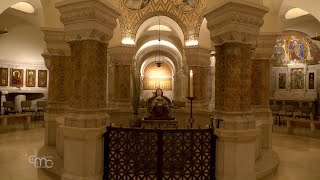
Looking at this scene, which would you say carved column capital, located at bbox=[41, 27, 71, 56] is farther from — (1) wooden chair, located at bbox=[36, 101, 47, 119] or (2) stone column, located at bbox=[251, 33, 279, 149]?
(1) wooden chair, located at bbox=[36, 101, 47, 119]

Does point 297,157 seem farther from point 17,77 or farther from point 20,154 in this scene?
point 17,77

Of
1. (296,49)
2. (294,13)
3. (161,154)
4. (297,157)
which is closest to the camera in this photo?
(161,154)

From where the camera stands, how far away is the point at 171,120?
258 inches

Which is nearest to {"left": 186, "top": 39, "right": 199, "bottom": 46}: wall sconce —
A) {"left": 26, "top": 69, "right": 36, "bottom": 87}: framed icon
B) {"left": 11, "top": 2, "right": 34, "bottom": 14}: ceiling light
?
{"left": 11, "top": 2, "right": 34, "bottom": 14}: ceiling light

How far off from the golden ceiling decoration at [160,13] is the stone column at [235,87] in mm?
5964

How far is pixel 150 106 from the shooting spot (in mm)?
8328

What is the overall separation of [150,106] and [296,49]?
11255mm

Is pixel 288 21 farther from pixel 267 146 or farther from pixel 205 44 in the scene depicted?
pixel 267 146

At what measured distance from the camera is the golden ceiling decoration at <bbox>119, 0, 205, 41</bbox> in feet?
33.5

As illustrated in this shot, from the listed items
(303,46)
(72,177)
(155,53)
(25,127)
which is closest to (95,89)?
(72,177)

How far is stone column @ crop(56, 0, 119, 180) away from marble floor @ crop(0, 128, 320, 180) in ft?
3.58

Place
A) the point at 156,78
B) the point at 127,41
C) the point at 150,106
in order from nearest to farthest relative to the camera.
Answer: the point at 150,106, the point at 127,41, the point at 156,78

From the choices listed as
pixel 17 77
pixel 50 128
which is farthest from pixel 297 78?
pixel 17 77

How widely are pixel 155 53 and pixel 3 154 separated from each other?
1727cm
